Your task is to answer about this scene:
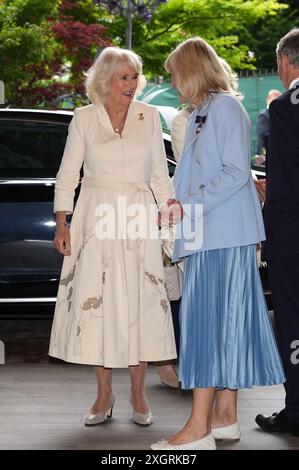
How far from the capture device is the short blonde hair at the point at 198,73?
5.55 meters

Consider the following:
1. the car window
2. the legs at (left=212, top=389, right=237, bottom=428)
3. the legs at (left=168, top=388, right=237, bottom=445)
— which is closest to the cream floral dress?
the legs at (left=212, top=389, right=237, bottom=428)

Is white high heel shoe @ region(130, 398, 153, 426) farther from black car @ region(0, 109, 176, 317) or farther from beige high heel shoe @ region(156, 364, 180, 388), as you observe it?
black car @ region(0, 109, 176, 317)

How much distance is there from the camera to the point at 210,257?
18.3 ft

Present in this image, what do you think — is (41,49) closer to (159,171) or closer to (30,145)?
(30,145)

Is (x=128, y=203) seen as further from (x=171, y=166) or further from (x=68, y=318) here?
(x=171, y=166)

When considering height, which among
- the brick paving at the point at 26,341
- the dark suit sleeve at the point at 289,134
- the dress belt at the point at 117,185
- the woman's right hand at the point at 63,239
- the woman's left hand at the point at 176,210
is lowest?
the brick paving at the point at 26,341

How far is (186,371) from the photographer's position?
5.59 meters

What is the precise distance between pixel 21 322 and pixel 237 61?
19.6 m

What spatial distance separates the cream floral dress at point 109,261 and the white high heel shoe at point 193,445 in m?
0.54

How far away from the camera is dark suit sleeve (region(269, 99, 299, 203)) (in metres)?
5.72

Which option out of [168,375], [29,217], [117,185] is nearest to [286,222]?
[117,185]

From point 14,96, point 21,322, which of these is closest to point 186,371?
point 21,322

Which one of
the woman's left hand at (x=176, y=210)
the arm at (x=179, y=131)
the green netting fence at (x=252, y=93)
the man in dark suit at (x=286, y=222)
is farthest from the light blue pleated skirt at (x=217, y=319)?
the green netting fence at (x=252, y=93)

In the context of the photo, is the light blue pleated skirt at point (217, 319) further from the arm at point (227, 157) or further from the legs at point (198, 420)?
the arm at point (227, 157)
